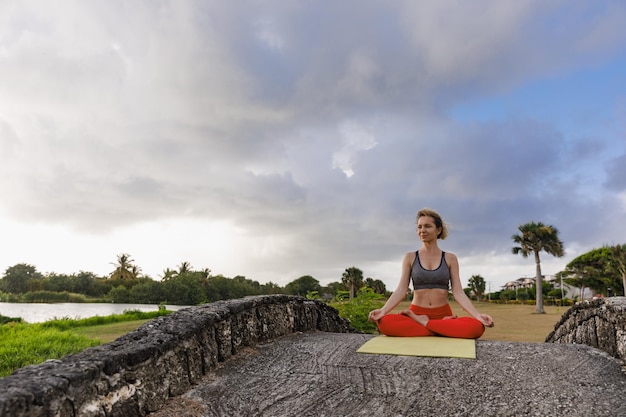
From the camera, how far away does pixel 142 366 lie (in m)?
3.23

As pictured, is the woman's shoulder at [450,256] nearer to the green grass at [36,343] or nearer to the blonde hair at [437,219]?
the blonde hair at [437,219]

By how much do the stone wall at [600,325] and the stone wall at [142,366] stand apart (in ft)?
10.8

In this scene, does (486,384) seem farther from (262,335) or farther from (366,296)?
(366,296)

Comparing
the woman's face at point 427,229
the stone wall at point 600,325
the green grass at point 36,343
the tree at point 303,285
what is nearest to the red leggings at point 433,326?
the woman's face at point 427,229

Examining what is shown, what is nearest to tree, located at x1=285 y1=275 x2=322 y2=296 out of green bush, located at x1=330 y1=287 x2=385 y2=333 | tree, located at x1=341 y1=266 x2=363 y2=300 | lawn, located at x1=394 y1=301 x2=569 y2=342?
tree, located at x1=341 y1=266 x2=363 y2=300

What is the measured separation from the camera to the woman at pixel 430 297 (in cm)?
511

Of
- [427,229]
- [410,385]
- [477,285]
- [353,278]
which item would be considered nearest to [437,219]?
[427,229]

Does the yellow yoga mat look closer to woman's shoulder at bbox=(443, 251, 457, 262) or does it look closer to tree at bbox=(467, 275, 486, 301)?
woman's shoulder at bbox=(443, 251, 457, 262)

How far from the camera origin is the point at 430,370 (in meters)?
3.90

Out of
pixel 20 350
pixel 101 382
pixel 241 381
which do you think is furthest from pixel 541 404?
pixel 20 350

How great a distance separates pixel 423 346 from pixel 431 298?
1.05 metres

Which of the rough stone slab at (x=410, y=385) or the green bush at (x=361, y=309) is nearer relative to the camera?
the rough stone slab at (x=410, y=385)

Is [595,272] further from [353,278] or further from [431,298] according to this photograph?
[431,298]

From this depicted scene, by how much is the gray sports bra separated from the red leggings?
10.1 inches
